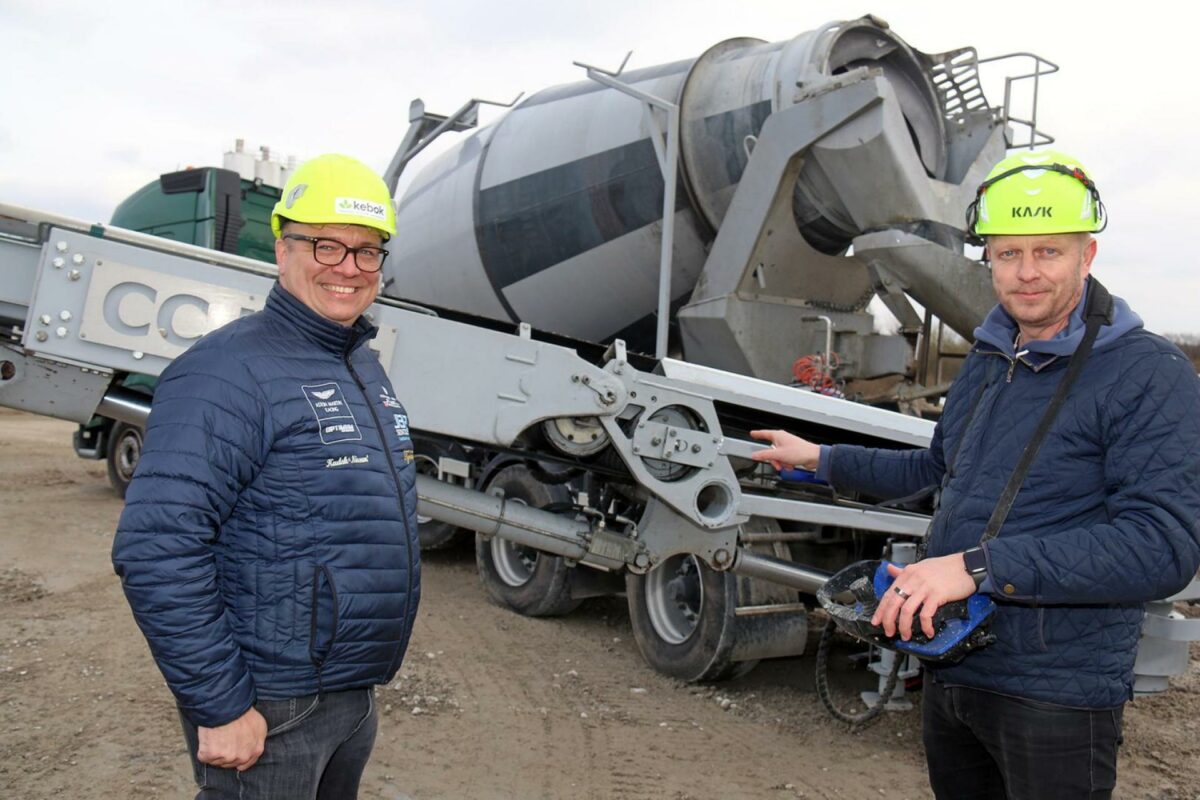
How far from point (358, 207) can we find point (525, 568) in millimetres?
4550

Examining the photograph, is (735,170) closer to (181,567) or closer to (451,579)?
(451,579)

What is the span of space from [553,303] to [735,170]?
1454 mm

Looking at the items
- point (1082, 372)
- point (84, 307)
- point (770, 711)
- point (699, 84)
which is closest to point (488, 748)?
point (770, 711)

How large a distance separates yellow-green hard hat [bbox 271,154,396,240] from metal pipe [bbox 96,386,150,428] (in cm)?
208

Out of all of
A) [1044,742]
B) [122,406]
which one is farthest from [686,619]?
[1044,742]

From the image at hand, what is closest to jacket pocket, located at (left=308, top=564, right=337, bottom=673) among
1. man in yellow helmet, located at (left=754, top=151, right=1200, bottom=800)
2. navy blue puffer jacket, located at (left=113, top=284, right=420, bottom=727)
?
navy blue puffer jacket, located at (left=113, top=284, right=420, bottom=727)

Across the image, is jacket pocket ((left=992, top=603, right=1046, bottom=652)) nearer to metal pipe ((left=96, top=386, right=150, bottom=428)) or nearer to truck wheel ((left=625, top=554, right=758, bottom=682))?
truck wheel ((left=625, top=554, right=758, bottom=682))

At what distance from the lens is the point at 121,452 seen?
34.1 feet

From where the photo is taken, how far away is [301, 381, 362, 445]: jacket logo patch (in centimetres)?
192

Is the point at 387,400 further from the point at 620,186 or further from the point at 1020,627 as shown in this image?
the point at 620,186

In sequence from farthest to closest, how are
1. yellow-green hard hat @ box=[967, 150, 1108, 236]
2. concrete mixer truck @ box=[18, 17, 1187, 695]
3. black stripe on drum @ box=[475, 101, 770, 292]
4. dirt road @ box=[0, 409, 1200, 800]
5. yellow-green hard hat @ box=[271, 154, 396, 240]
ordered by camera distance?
black stripe on drum @ box=[475, 101, 770, 292]
dirt road @ box=[0, 409, 1200, 800]
concrete mixer truck @ box=[18, 17, 1187, 695]
yellow-green hard hat @ box=[271, 154, 396, 240]
yellow-green hard hat @ box=[967, 150, 1108, 236]

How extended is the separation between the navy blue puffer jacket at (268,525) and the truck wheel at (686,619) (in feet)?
9.40

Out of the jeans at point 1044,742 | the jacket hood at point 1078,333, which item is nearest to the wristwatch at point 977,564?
the jeans at point 1044,742

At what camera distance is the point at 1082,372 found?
186 cm
